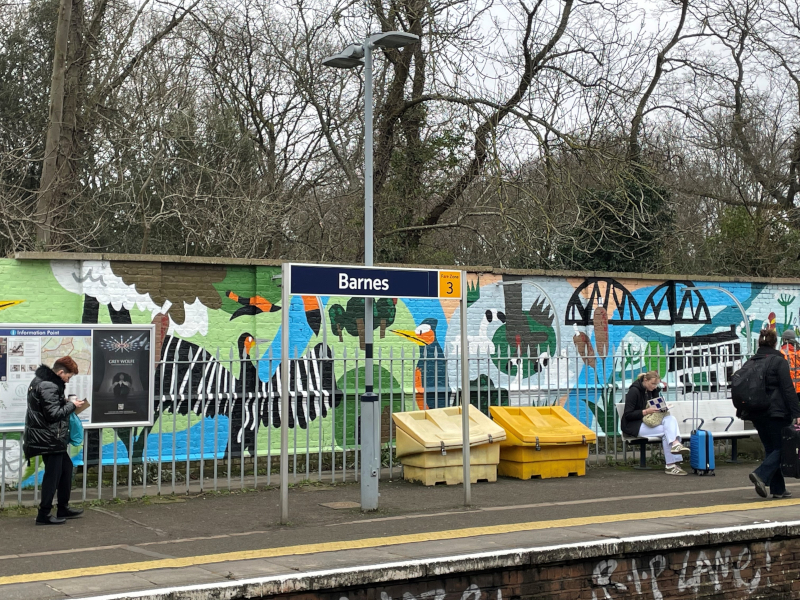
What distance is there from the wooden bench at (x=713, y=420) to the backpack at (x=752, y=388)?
300cm

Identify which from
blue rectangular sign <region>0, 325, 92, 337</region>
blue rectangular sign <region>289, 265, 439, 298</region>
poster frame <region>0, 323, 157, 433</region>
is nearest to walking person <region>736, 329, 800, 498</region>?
blue rectangular sign <region>289, 265, 439, 298</region>

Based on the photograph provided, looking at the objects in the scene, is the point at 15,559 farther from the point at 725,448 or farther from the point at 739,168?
the point at 739,168

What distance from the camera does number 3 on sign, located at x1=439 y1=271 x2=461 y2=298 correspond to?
10.1 m

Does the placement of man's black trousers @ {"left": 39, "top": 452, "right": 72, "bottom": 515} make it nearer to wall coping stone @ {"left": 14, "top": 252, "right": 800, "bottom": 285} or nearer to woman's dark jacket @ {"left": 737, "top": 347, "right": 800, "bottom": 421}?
wall coping stone @ {"left": 14, "top": 252, "right": 800, "bottom": 285}

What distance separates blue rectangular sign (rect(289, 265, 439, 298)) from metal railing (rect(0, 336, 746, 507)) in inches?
68.9

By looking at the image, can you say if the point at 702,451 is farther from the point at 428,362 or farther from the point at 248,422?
the point at 248,422

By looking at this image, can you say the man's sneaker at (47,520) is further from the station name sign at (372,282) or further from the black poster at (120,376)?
the station name sign at (372,282)

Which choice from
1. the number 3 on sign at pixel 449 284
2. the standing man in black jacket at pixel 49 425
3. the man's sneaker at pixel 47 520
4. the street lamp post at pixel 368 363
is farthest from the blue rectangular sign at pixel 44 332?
the number 3 on sign at pixel 449 284

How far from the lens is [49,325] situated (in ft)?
32.8

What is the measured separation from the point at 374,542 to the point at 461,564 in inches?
50.1

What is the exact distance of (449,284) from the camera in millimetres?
10195

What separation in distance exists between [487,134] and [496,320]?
4.77 metres

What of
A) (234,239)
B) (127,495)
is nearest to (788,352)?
(234,239)

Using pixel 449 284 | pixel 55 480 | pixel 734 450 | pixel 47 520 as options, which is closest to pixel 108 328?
pixel 55 480
